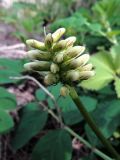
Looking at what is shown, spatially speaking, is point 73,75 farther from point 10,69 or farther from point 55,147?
point 10,69

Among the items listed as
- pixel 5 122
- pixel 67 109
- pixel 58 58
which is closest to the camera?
pixel 58 58

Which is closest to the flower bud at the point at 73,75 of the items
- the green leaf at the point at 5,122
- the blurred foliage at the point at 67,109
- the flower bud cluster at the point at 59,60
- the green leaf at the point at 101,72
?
the flower bud cluster at the point at 59,60

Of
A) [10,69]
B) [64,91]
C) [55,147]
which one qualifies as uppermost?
[10,69]

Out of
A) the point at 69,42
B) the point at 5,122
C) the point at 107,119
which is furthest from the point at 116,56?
the point at 69,42

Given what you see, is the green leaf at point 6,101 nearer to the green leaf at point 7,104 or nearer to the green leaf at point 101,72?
the green leaf at point 7,104

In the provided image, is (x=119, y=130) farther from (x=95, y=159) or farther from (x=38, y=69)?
(x=38, y=69)

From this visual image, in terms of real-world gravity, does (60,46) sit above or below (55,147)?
above

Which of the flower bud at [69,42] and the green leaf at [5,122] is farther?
the green leaf at [5,122]
